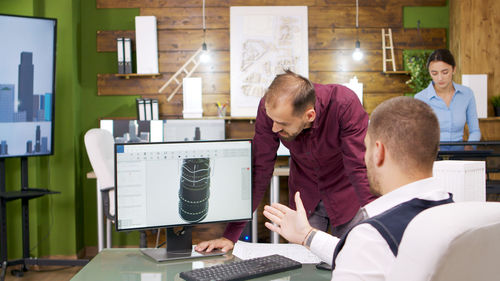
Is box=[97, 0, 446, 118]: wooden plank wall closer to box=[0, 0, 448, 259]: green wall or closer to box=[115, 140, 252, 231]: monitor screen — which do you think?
box=[0, 0, 448, 259]: green wall

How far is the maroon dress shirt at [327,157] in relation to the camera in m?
2.02

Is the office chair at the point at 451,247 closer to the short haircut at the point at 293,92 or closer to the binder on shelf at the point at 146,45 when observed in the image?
the short haircut at the point at 293,92

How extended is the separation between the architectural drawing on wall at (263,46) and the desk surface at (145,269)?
3190 millimetres

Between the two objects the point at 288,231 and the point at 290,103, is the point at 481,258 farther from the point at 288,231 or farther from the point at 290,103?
the point at 290,103

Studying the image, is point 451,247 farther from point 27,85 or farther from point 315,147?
point 27,85

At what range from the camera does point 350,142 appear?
2.09 metres

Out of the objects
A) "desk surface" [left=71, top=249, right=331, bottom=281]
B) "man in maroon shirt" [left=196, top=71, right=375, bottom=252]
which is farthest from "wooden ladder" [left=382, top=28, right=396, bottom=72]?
"desk surface" [left=71, top=249, right=331, bottom=281]

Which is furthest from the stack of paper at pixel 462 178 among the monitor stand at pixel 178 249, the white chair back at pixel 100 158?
the white chair back at pixel 100 158

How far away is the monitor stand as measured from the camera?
5.87ft

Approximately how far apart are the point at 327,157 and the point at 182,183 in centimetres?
71

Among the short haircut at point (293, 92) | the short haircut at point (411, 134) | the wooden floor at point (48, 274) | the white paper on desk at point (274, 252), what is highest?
the short haircut at point (293, 92)

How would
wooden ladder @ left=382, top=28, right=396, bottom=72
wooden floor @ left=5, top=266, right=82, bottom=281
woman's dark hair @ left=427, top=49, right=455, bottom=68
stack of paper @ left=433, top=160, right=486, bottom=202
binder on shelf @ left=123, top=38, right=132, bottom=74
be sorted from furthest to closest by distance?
wooden ladder @ left=382, top=28, right=396, bottom=72 → binder on shelf @ left=123, top=38, right=132, bottom=74 → wooden floor @ left=5, top=266, right=82, bottom=281 → woman's dark hair @ left=427, top=49, right=455, bottom=68 → stack of paper @ left=433, top=160, right=486, bottom=202

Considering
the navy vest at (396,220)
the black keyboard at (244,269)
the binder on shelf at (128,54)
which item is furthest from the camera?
the binder on shelf at (128,54)

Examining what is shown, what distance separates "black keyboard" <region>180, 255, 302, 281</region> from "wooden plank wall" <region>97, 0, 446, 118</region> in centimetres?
333
